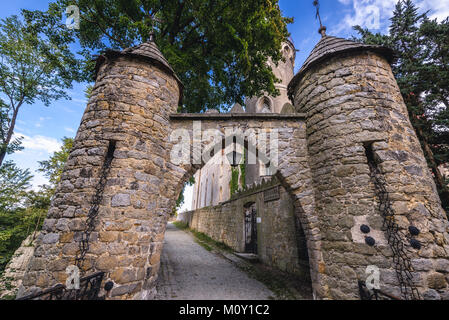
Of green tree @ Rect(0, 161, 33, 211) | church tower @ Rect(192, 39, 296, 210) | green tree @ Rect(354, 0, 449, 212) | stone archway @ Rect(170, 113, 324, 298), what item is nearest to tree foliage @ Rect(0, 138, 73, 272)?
green tree @ Rect(0, 161, 33, 211)

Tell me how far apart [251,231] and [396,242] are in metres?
6.47

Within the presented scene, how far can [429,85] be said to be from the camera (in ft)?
21.8

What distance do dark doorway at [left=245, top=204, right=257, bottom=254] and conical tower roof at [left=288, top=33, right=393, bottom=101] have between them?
19.8 ft

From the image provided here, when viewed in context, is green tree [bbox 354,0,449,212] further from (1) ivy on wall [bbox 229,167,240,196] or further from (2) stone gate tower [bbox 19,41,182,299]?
(1) ivy on wall [bbox 229,167,240,196]

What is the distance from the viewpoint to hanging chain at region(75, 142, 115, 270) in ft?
9.44

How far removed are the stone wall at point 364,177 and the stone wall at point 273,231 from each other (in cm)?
195

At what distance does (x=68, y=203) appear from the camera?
312 centimetres

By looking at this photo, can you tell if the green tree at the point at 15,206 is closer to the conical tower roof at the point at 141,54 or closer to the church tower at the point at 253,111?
the conical tower roof at the point at 141,54

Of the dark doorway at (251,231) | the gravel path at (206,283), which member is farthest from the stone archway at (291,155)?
the dark doorway at (251,231)

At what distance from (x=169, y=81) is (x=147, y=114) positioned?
118 cm

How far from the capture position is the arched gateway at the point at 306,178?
2.88 metres

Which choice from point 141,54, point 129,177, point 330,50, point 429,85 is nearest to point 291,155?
point 330,50
